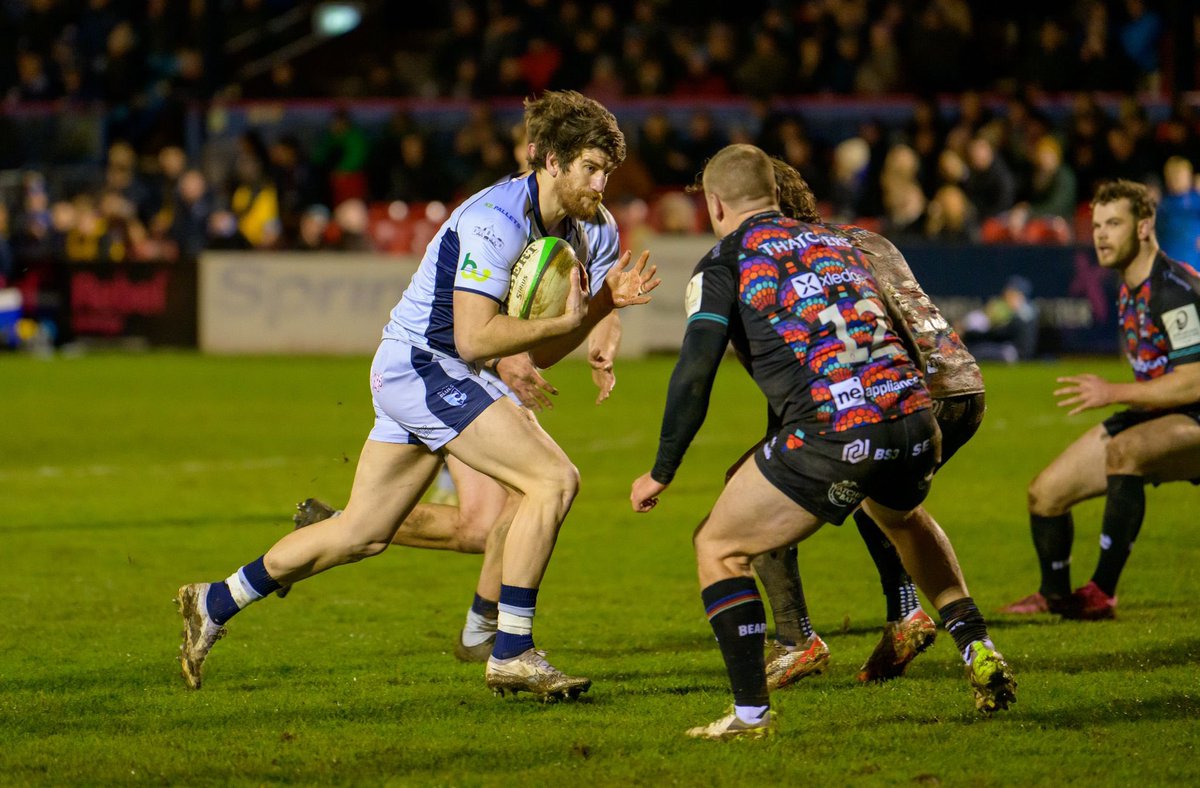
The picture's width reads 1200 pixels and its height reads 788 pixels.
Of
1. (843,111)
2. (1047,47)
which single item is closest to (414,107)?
(843,111)

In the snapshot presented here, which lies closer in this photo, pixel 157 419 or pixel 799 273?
pixel 799 273

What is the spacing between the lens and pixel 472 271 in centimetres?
621

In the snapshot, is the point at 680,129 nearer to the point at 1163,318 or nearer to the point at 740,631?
the point at 1163,318

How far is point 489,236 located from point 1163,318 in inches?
126

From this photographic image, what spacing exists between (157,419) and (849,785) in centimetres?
1179

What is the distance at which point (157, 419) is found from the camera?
52.0 feet

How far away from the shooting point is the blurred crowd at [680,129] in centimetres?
2038

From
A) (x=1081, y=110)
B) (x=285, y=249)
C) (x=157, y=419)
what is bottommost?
(x=157, y=419)

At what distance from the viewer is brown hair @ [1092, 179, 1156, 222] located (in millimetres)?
7777

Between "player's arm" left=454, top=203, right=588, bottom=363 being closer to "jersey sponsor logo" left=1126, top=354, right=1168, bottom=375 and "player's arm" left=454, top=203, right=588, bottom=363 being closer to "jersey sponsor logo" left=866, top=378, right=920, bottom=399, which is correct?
"jersey sponsor logo" left=866, top=378, right=920, bottom=399

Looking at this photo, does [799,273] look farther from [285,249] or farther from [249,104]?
[249,104]

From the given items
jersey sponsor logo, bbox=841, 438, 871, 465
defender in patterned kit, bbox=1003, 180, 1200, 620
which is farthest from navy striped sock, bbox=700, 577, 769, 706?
defender in patterned kit, bbox=1003, 180, 1200, 620

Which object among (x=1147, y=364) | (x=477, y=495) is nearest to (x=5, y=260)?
(x=477, y=495)

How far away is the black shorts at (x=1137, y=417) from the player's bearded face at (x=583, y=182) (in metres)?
2.80
